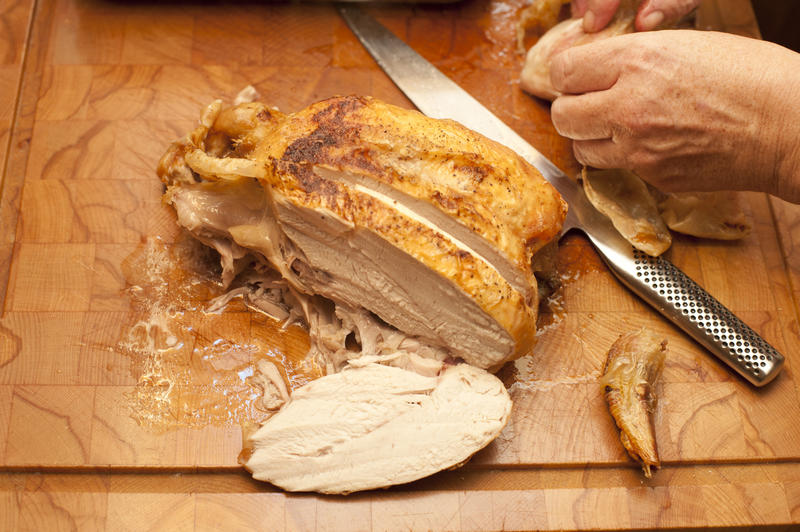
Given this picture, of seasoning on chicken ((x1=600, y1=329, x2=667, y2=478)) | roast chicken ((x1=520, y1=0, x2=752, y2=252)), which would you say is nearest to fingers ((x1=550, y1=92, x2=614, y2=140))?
roast chicken ((x1=520, y1=0, x2=752, y2=252))

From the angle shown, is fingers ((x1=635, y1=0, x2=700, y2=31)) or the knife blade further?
fingers ((x1=635, y1=0, x2=700, y2=31))

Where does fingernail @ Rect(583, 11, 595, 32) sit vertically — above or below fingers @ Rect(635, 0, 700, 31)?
below

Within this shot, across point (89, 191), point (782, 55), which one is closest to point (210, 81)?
point (89, 191)

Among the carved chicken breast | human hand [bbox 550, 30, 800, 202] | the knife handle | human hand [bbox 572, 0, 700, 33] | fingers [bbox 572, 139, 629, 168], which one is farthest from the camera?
human hand [bbox 572, 0, 700, 33]

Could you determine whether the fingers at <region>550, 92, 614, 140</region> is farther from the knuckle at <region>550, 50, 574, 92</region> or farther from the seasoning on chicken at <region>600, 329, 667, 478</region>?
the seasoning on chicken at <region>600, 329, 667, 478</region>

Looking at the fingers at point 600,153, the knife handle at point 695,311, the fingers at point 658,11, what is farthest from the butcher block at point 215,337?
the fingers at point 658,11

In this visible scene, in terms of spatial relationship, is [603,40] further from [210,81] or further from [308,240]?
[210,81]

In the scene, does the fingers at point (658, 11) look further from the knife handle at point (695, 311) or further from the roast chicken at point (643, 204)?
the knife handle at point (695, 311)
